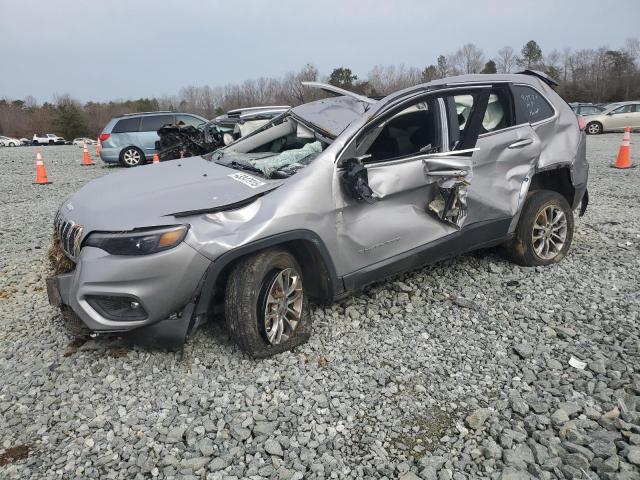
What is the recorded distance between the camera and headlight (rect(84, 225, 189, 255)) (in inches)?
108

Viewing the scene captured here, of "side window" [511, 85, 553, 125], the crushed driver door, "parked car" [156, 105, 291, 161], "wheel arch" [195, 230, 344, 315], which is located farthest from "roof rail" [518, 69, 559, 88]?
"parked car" [156, 105, 291, 161]

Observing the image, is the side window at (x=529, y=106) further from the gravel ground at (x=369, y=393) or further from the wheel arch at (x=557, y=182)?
the gravel ground at (x=369, y=393)

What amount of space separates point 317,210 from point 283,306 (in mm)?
653

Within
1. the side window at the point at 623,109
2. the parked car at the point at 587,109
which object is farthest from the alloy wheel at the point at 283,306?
the side window at the point at 623,109

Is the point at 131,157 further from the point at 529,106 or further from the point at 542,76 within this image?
the point at 529,106

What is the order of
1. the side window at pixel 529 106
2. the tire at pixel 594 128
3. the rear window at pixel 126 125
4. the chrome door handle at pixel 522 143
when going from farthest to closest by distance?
the tire at pixel 594 128 < the rear window at pixel 126 125 < the side window at pixel 529 106 < the chrome door handle at pixel 522 143

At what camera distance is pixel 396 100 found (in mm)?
3594

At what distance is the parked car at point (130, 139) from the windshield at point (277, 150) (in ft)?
33.5

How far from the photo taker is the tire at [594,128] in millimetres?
21281

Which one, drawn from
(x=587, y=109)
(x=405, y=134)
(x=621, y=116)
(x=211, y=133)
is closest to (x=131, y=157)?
(x=211, y=133)

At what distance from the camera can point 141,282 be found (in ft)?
8.99

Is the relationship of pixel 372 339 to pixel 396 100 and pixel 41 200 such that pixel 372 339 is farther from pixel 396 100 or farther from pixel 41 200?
pixel 41 200

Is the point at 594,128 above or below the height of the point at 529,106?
below

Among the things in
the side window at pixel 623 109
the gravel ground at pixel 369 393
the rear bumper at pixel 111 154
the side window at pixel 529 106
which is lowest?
the gravel ground at pixel 369 393
